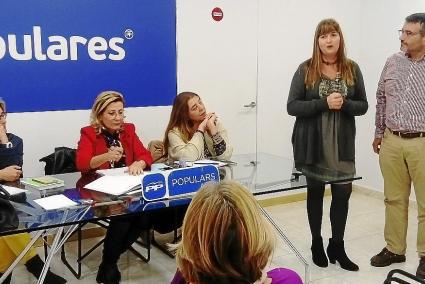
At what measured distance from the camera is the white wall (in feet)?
12.3

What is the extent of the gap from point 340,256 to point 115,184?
1.62 m

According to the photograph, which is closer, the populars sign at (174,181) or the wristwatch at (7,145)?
the populars sign at (174,181)

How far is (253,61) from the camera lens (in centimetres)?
440

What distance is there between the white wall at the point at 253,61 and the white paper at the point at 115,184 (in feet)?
3.99

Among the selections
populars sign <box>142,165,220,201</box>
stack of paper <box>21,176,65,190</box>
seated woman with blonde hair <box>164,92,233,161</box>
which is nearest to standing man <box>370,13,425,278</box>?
seated woman with blonde hair <box>164,92,233,161</box>

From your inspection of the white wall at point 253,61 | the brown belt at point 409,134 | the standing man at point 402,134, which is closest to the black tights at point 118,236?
the white wall at point 253,61

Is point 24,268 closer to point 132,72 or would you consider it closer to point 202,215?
point 132,72

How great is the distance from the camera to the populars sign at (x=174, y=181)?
2299 mm

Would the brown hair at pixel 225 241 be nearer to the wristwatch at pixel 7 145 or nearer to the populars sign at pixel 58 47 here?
the wristwatch at pixel 7 145

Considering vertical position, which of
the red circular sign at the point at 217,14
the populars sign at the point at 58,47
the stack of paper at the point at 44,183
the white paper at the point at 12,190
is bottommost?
the white paper at the point at 12,190

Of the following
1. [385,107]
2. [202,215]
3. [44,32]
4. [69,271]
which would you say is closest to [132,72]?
[44,32]

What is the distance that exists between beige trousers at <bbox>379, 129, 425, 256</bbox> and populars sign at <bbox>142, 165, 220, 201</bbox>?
1.37m

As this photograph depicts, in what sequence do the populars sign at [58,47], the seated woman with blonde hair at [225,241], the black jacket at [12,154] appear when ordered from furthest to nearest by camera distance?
the populars sign at [58,47] < the black jacket at [12,154] < the seated woman with blonde hair at [225,241]

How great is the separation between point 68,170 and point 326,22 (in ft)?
6.22
